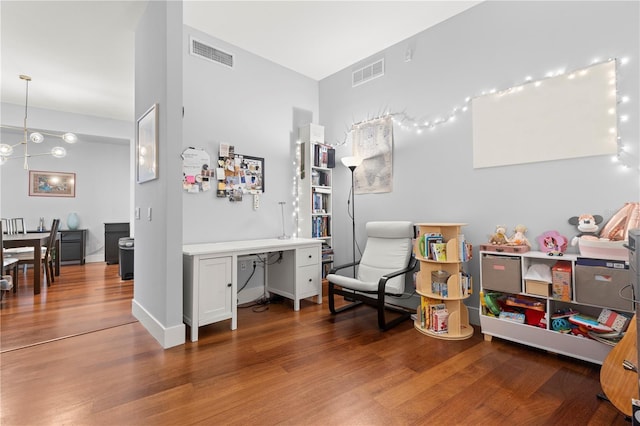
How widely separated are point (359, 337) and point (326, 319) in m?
0.52

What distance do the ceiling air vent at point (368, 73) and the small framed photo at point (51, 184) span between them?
6.03m

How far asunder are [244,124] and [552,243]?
3.29 metres

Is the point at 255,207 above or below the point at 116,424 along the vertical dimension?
above

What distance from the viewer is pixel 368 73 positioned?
3828 mm

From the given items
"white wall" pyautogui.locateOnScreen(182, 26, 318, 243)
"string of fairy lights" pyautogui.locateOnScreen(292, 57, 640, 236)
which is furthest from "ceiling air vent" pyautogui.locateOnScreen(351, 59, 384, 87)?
"white wall" pyautogui.locateOnScreen(182, 26, 318, 243)

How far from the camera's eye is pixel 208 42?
3342 mm

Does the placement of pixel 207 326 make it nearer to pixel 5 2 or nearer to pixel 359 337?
pixel 359 337

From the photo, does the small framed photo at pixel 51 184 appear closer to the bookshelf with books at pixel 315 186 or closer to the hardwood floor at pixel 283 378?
the hardwood floor at pixel 283 378

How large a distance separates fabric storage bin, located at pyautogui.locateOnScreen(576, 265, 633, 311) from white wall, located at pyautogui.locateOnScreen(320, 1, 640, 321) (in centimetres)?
44

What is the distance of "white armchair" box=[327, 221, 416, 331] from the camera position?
9.29 ft

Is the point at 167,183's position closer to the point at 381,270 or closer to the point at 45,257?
the point at 381,270

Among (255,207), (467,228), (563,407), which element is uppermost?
(255,207)

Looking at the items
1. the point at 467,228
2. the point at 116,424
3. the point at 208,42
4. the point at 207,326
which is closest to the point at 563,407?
the point at 467,228

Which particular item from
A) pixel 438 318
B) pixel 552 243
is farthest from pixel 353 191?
pixel 552 243
